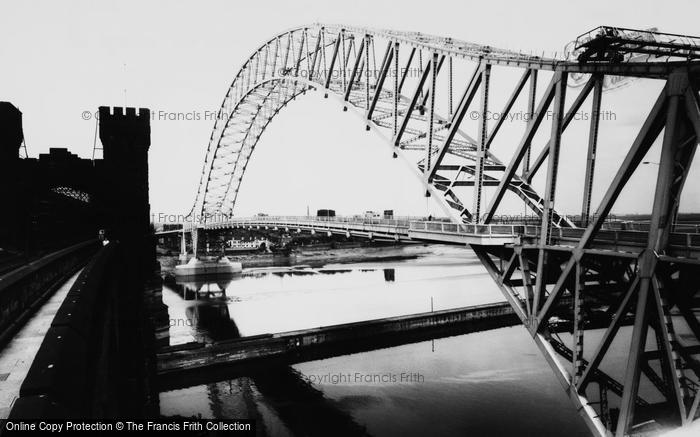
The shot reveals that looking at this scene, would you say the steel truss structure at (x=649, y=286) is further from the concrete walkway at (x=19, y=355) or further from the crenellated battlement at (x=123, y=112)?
the crenellated battlement at (x=123, y=112)

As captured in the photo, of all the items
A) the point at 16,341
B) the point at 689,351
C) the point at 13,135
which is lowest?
the point at 689,351

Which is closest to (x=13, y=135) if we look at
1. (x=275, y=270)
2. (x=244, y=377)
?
(x=244, y=377)

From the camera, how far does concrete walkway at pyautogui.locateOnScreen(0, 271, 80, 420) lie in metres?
3.90

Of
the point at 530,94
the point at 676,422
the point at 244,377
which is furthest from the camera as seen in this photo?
the point at 244,377

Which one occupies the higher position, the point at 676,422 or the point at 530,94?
the point at 530,94

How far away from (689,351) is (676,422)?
5.58ft

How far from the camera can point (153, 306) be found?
34.8 meters

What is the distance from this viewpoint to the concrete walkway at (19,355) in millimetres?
3898

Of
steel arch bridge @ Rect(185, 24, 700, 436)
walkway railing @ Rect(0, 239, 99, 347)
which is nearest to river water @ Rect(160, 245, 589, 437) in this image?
steel arch bridge @ Rect(185, 24, 700, 436)

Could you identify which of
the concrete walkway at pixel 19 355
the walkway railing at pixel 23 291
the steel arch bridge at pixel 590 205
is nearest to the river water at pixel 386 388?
the steel arch bridge at pixel 590 205

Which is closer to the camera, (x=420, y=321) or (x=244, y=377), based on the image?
(x=244, y=377)

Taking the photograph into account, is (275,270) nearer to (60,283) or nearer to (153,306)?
(153,306)

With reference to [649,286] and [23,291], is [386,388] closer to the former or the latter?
[649,286]

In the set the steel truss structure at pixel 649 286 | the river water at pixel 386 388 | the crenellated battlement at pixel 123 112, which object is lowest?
the river water at pixel 386 388
